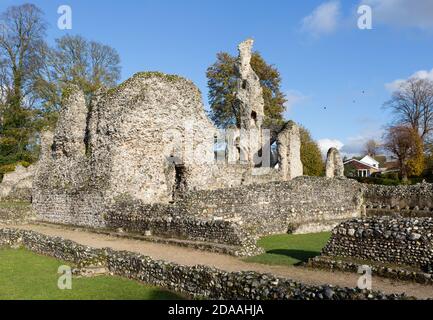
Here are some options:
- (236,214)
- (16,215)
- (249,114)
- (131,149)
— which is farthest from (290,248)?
(249,114)

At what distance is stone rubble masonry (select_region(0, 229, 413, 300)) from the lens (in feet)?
23.0

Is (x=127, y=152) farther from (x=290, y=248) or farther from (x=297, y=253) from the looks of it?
Answer: (x=297, y=253)

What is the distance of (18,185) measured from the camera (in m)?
36.5

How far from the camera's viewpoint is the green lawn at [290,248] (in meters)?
12.6

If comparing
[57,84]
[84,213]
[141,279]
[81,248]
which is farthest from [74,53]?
[141,279]

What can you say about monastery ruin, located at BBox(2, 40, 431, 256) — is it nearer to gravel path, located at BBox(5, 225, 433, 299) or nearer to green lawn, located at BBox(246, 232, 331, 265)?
gravel path, located at BBox(5, 225, 433, 299)

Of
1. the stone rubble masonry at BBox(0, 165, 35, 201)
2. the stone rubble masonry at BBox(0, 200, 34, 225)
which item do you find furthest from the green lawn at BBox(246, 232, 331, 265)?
the stone rubble masonry at BBox(0, 165, 35, 201)

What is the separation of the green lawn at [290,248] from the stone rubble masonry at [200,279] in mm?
3445

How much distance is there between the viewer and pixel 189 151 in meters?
24.0

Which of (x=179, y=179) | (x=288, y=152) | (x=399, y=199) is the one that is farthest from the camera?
(x=288, y=152)

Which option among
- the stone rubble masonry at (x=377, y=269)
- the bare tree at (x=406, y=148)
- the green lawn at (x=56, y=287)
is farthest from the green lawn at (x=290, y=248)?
the bare tree at (x=406, y=148)

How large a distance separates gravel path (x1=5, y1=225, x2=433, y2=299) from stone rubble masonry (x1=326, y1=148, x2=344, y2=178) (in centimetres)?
2182

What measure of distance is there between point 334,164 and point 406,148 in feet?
60.9

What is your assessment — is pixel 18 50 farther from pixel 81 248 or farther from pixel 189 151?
pixel 81 248
